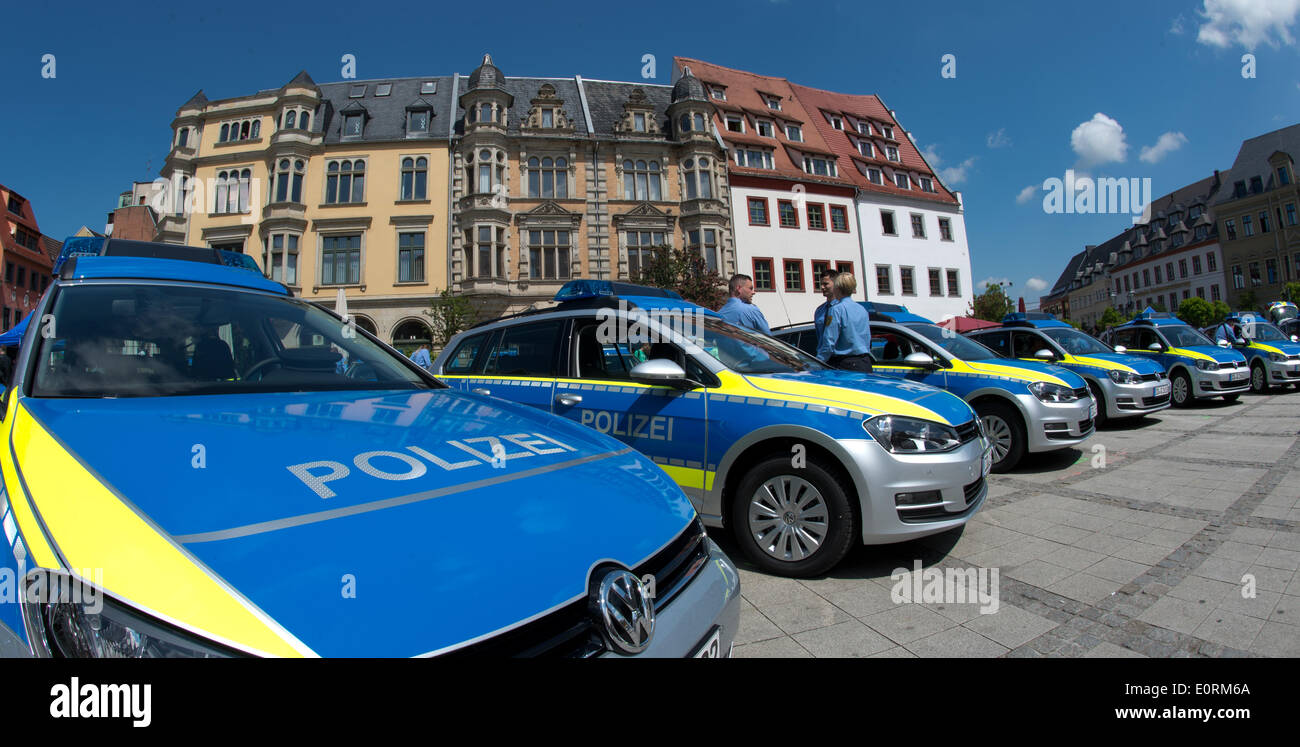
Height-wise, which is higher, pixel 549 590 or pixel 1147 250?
pixel 1147 250

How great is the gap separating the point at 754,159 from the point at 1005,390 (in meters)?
24.4

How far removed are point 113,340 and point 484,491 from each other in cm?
172

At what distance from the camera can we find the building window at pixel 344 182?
2402 centimetres

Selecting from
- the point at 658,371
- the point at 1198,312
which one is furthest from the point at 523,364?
the point at 1198,312

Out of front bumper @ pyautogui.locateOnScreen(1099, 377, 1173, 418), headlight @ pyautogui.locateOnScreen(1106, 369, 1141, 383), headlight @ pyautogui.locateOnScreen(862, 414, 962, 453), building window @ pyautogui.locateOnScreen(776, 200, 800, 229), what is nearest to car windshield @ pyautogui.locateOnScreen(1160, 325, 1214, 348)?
front bumper @ pyautogui.locateOnScreen(1099, 377, 1173, 418)

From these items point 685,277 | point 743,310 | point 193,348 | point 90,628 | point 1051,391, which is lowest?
point 90,628

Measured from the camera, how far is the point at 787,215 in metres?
27.3

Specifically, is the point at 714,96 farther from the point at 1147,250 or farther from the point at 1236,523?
the point at 1147,250

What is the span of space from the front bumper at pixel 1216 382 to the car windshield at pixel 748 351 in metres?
11.5

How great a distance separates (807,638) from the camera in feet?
8.26

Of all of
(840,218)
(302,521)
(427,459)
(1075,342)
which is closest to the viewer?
(302,521)

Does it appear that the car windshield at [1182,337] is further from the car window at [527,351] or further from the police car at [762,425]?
the car window at [527,351]

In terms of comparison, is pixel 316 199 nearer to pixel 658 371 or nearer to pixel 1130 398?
pixel 658 371
